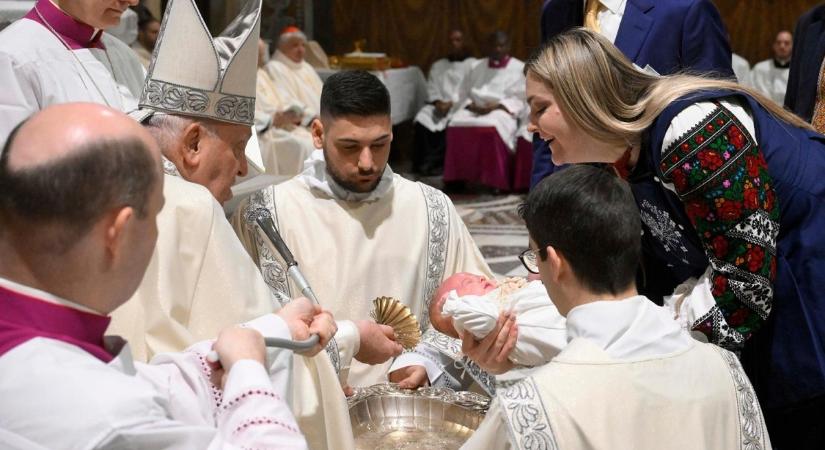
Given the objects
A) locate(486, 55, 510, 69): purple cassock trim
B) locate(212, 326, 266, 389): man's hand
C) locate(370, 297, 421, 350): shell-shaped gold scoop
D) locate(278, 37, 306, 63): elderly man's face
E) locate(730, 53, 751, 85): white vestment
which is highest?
locate(212, 326, 266, 389): man's hand

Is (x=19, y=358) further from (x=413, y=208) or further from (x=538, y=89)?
(x=413, y=208)

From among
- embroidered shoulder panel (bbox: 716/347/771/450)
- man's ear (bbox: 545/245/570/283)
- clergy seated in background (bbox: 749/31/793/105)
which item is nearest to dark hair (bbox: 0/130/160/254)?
man's ear (bbox: 545/245/570/283)

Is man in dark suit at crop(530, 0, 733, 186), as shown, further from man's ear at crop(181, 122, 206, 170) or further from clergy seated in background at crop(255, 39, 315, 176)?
clergy seated in background at crop(255, 39, 315, 176)

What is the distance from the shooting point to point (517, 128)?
1082 centimetres

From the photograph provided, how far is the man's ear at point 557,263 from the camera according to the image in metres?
1.95

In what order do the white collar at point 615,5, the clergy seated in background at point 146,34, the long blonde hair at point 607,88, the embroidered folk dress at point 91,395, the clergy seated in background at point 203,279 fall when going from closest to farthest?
the embroidered folk dress at point 91,395 < the clergy seated in background at point 203,279 < the long blonde hair at point 607,88 < the white collar at point 615,5 < the clergy seated in background at point 146,34

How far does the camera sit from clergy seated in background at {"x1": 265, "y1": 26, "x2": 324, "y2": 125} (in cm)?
973

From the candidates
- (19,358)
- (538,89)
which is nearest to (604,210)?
(538,89)

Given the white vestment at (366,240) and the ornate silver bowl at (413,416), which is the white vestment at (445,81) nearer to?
the white vestment at (366,240)

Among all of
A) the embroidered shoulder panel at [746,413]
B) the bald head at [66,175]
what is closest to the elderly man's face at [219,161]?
the bald head at [66,175]

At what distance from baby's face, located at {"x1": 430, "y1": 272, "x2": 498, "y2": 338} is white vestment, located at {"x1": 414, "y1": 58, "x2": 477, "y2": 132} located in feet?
27.8

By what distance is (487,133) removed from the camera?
10.5 meters

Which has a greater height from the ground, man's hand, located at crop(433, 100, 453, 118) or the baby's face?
the baby's face

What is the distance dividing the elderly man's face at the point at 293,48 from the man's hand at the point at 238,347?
28.3 feet
